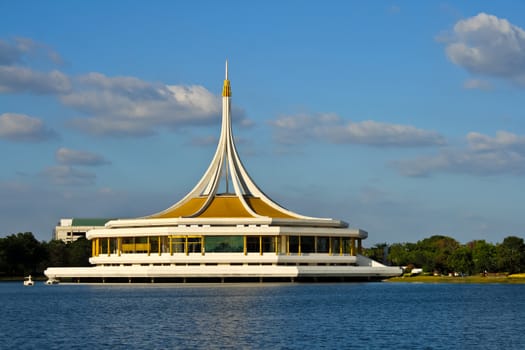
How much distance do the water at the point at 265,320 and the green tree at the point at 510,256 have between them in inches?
1577

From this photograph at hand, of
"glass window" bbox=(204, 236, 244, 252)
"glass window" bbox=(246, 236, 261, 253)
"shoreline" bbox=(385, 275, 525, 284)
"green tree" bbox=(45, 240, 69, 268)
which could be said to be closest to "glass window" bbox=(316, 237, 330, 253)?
"glass window" bbox=(246, 236, 261, 253)

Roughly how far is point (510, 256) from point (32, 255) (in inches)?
3055

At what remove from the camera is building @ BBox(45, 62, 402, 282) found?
12262 cm

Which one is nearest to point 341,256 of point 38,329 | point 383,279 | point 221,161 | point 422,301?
point 383,279

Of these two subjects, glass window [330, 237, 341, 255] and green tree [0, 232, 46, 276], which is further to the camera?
green tree [0, 232, 46, 276]

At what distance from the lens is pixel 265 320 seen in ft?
209

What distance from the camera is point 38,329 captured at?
59.5 m

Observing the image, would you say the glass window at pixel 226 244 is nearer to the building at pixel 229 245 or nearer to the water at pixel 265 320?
the building at pixel 229 245

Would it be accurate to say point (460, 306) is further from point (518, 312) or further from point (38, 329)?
point (38, 329)

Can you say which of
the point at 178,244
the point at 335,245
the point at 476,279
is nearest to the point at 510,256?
the point at 476,279

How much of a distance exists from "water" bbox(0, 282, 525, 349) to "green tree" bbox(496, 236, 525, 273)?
4006 centimetres

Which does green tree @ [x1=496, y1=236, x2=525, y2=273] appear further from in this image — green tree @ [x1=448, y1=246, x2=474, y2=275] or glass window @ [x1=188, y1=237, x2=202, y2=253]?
glass window @ [x1=188, y1=237, x2=202, y2=253]

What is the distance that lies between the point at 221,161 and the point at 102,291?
36.2 meters

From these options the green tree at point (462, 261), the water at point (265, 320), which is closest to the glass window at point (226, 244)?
the water at point (265, 320)
